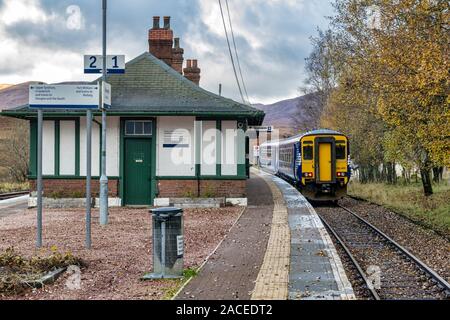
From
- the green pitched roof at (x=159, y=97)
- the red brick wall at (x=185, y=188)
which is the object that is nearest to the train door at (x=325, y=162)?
Answer: the green pitched roof at (x=159, y=97)

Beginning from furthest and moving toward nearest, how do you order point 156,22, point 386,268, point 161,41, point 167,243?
point 161,41
point 156,22
point 386,268
point 167,243

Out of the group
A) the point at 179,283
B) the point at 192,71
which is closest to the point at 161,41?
the point at 192,71

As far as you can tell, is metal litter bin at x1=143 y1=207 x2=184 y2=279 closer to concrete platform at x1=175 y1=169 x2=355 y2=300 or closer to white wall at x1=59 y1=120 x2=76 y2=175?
→ concrete platform at x1=175 y1=169 x2=355 y2=300

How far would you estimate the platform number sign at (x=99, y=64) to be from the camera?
50.9ft

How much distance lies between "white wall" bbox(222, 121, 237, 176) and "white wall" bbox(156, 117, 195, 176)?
1.04m

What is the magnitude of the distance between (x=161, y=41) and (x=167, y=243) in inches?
702

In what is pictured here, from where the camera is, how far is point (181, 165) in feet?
67.6

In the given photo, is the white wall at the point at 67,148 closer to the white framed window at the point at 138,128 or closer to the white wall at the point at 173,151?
the white framed window at the point at 138,128

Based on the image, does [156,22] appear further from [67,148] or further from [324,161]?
[324,161]

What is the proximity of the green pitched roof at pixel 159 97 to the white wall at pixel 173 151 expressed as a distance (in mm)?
605

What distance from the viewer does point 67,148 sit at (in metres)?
20.7

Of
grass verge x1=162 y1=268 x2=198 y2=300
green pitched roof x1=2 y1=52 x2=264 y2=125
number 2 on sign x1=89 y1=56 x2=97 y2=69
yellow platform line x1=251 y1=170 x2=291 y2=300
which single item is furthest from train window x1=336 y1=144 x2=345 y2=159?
grass verge x1=162 y1=268 x2=198 y2=300
